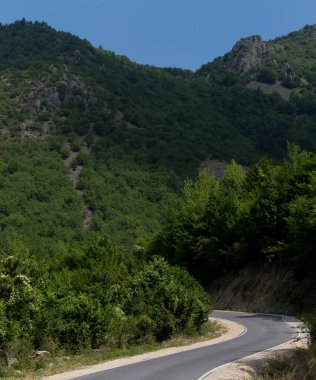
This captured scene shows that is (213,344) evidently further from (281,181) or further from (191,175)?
(191,175)

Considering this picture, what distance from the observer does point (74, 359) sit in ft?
80.5

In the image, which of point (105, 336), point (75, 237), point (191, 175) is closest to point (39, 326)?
point (105, 336)

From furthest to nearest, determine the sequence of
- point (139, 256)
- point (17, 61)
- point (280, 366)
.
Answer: point (17, 61) → point (139, 256) → point (280, 366)

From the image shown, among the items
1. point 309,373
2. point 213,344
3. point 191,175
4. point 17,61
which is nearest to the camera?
point 309,373

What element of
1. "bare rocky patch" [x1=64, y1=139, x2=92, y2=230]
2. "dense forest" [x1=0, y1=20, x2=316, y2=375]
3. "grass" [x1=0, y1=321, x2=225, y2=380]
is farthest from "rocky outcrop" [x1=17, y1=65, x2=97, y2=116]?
"grass" [x1=0, y1=321, x2=225, y2=380]

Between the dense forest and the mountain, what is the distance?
0.49 metres

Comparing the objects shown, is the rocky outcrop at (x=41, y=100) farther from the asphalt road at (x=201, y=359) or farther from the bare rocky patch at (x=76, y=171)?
the asphalt road at (x=201, y=359)

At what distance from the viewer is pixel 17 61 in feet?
650

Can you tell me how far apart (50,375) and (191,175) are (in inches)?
4898

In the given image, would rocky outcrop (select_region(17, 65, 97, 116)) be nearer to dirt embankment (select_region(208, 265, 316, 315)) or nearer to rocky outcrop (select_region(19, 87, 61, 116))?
rocky outcrop (select_region(19, 87, 61, 116))

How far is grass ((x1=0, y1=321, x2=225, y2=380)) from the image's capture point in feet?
69.2


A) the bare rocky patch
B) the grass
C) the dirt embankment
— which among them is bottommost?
the dirt embankment

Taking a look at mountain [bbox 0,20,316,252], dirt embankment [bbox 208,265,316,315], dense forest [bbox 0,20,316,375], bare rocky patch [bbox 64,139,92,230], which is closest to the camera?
dense forest [bbox 0,20,316,375]

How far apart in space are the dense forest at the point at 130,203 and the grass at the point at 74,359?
1.98 feet
